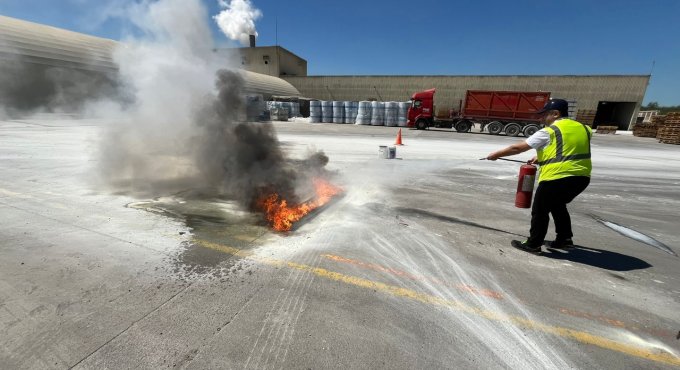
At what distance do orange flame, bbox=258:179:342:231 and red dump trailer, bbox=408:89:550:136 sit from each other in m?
22.0

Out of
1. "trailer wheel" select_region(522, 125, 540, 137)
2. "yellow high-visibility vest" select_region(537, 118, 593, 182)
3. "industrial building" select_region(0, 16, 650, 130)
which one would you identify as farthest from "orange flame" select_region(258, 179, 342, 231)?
"trailer wheel" select_region(522, 125, 540, 137)

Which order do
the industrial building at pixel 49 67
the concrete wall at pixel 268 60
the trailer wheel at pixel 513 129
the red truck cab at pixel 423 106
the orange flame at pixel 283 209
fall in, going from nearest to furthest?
the orange flame at pixel 283 209
the industrial building at pixel 49 67
the trailer wheel at pixel 513 129
the red truck cab at pixel 423 106
the concrete wall at pixel 268 60

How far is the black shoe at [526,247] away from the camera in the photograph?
3793mm

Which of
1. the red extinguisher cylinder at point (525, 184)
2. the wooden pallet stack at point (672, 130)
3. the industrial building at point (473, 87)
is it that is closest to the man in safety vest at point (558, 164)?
the red extinguisher cylinder at point (525, 184)

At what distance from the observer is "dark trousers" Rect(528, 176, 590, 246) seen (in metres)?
3.51

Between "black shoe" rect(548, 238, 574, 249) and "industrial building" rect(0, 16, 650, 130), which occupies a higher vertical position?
"industrial building" rect(0, 16, 650, 130)

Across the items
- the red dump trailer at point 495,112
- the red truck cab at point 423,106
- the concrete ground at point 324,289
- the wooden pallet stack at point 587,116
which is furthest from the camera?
the wooden pallet stack at point 587,116

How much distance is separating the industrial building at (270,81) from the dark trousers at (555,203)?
6.59 metres

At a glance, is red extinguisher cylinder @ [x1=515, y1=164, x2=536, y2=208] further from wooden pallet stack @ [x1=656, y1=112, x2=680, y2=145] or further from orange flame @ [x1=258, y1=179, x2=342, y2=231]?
wooden pallet stack @ [x1=656, y1=112, x2=680, y2=145]

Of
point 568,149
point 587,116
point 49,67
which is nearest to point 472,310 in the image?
point 568,149

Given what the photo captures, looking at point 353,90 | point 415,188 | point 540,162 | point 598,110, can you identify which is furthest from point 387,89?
point 540,162

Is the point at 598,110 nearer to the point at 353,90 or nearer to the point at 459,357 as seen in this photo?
the point at 353,90

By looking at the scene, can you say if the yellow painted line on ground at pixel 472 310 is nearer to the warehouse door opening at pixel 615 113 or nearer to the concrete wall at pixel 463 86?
the concrete wall at pixel 463 86

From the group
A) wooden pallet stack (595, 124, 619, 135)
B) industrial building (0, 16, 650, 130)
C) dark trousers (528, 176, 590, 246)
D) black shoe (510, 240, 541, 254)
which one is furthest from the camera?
wooden pallet stack (595, 124, 619, 135)
